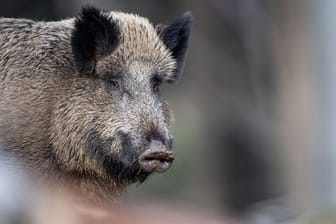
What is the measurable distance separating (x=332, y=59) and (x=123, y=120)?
6625 millimetres

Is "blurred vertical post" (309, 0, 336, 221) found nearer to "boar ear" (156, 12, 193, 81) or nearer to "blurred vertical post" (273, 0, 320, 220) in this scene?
"blurred vertical post" (273, 0, 320, 220)

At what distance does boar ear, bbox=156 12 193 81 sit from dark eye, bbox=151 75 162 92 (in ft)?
0.79

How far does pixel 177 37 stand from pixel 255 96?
25.4 feet

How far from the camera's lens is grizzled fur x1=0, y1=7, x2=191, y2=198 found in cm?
551

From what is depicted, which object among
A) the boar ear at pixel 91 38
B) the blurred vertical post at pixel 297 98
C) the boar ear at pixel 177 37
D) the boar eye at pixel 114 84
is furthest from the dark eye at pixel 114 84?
the blurred vertical post at pixel 297 98

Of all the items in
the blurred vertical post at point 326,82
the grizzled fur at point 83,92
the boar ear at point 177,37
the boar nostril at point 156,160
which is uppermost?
the blurred vertical post at point 326,82

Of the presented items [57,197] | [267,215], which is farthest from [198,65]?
[57,197]

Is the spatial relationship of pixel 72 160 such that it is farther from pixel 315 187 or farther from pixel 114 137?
pixel 315 187

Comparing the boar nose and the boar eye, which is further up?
the boar eye

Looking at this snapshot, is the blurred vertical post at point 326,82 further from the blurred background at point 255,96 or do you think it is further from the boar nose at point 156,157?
the boar nose at point 156,157

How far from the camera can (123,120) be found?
5.34m

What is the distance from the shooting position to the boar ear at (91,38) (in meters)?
5.64

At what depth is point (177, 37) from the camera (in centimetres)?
601

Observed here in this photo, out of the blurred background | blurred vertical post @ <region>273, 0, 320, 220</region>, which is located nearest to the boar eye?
the blurred background
